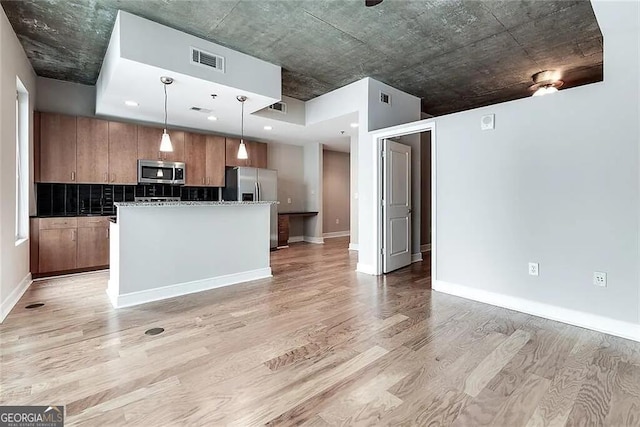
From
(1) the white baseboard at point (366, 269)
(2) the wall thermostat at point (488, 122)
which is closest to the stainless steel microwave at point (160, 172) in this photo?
(1) the white baseboard at point (366, 269)

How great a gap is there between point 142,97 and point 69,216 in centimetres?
205

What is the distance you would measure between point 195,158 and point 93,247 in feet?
7.47

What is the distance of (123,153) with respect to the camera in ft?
17.0

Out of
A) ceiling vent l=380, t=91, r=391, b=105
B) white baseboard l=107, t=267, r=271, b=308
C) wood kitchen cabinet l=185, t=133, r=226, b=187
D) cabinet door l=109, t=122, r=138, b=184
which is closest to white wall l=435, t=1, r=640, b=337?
ceiling vent l=380, t=91, r=391, b=105

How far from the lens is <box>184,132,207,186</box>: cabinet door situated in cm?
591

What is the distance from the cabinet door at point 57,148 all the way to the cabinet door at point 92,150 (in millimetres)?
73

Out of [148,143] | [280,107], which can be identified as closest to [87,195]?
[148,143]

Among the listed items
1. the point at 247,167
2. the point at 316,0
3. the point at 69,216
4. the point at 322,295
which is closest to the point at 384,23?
the point at 316,0

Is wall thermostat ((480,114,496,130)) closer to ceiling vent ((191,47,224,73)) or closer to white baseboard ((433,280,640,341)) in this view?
white baseboard ((433,280,640,341))

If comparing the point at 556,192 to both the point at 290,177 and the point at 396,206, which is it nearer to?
the point at 396,206

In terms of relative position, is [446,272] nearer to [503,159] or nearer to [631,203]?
[503,159]

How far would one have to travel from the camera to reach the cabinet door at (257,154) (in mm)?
6844

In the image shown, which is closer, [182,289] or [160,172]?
[182,289]

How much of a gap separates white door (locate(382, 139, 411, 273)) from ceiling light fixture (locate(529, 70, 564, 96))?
2.16 m
